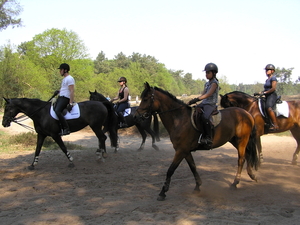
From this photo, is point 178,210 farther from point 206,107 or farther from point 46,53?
point 46,53

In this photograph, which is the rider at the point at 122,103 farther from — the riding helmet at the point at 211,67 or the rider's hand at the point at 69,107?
the riding helmet at the point at 211,67

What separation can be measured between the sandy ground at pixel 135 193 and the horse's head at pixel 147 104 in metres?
1.86

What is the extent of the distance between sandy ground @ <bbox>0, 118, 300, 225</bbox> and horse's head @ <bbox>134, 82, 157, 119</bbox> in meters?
1.86

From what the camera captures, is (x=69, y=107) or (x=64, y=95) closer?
A: (x=64, y=95)

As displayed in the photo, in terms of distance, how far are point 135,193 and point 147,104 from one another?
81.7 inches

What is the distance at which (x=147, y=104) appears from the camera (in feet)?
20.1

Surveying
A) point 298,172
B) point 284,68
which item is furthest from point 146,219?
point 284,68

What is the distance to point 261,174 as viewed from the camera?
8117 mm

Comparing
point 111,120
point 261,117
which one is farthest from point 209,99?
point 111,120

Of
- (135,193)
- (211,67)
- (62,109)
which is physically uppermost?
(211,67)

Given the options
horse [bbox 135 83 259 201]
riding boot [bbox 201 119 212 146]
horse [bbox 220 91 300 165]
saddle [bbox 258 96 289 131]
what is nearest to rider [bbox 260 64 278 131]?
saddle [bbox 258 96 289 131]

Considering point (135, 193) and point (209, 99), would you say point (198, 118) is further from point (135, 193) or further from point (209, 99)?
point (135, 193)

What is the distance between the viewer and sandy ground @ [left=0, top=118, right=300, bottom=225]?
16.0ft

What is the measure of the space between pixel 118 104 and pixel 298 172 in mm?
7153
